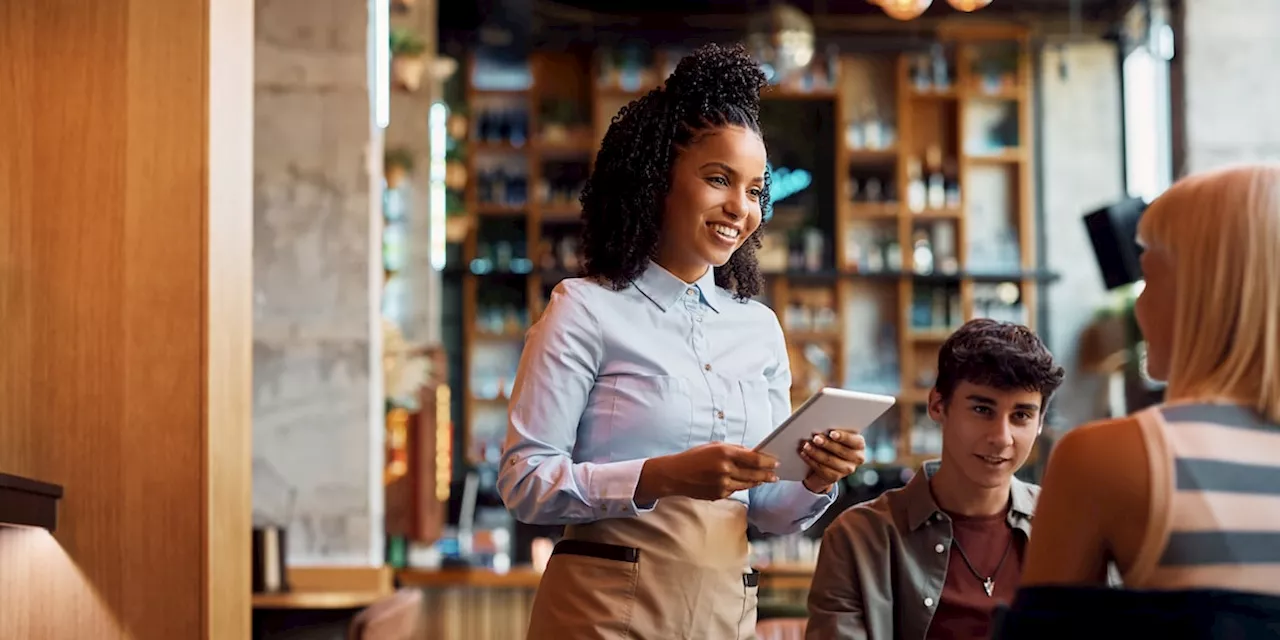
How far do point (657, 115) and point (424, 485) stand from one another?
4.83 m

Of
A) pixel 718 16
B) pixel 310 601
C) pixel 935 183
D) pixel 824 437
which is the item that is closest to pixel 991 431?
pixel 824 437

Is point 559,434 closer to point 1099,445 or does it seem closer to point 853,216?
point 1099,445

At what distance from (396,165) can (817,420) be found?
612cm

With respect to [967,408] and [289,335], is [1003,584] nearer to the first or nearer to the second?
[967,408]

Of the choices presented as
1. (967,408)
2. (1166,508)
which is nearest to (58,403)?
(967,408)

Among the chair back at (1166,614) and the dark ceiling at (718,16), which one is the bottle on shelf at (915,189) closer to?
the dark ceiling at (718,16)

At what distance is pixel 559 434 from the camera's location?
6.78ft

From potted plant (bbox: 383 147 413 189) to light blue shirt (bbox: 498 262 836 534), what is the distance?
5764 millimetres

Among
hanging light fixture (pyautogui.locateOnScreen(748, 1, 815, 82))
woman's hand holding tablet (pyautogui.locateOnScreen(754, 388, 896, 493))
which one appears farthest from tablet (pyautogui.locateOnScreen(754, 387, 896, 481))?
hanging light fixture (pyautogui.locateOnScreen(748, 1, 815, 82))

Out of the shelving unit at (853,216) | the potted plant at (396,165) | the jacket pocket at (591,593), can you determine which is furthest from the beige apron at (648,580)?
the shelving unit at (853,216)

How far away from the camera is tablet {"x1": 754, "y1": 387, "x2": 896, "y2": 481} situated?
1878 millimetres

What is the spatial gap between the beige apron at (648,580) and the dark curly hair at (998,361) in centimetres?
56

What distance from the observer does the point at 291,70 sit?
5.67m

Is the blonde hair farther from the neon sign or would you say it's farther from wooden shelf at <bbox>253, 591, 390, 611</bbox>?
the neon sign
